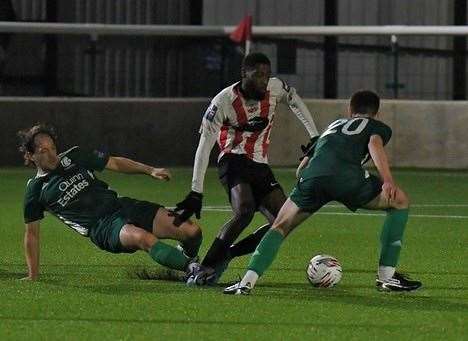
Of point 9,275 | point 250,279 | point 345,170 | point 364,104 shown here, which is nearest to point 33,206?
point 9,275

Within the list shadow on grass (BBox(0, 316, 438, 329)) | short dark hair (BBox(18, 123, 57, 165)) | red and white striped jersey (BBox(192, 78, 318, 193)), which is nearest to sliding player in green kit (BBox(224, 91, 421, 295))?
red and white striped jersey (BBox(192, 78, 318, 193))

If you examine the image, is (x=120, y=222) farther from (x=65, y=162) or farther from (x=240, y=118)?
(x=240, y=118)

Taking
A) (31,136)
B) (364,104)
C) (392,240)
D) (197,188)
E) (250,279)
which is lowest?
(250,279)

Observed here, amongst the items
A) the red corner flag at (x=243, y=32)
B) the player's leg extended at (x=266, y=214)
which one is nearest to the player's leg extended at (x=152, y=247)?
the player's leg extended at (x=266, y=214)

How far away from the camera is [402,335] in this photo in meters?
8.94

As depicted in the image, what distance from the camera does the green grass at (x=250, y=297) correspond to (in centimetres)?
914

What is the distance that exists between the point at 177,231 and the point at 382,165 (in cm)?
181

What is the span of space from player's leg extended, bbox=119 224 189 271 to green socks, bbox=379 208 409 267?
139 centimetres

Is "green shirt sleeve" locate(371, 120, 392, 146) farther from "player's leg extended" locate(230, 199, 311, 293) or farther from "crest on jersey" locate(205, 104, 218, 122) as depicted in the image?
"crest on jersey" locate(205, 104, 218, 122)

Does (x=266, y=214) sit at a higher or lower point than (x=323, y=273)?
higher

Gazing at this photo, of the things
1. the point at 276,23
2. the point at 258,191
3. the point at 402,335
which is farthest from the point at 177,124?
the point at 402,335

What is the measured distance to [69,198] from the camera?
453 inches

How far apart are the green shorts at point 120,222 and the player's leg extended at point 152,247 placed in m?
0.06

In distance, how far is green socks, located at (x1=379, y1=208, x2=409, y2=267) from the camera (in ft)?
35.6
